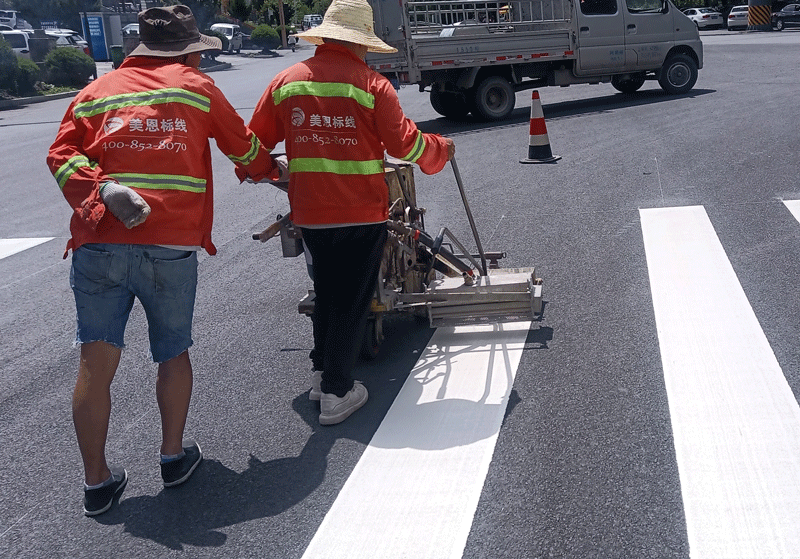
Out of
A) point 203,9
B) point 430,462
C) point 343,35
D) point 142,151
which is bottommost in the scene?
point 430,462

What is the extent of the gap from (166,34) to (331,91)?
0.75 metres

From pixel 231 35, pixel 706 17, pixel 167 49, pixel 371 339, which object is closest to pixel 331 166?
pixel 167 49

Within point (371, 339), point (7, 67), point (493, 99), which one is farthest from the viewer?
point (7, 67)

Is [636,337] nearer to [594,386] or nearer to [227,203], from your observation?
[594,386]

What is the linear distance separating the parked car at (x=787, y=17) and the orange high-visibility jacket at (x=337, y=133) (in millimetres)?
45594

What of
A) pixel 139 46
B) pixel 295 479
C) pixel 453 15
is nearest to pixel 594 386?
pixel 295 479

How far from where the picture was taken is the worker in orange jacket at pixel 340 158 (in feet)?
13.4

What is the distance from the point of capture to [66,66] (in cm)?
3175

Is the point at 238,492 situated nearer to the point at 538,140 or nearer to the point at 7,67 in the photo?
the point at 538,140

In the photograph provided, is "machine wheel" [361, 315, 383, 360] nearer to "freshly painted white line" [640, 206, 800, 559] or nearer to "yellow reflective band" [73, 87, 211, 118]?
"freshly painted white line" [640, 206, 800, 559]

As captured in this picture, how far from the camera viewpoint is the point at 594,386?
4.39 metres

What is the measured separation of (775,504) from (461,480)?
45.1 inches

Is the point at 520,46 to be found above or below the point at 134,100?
below

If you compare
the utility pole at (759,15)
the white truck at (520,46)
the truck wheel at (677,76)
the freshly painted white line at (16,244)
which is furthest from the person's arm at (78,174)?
the utility pole at (759,15)
